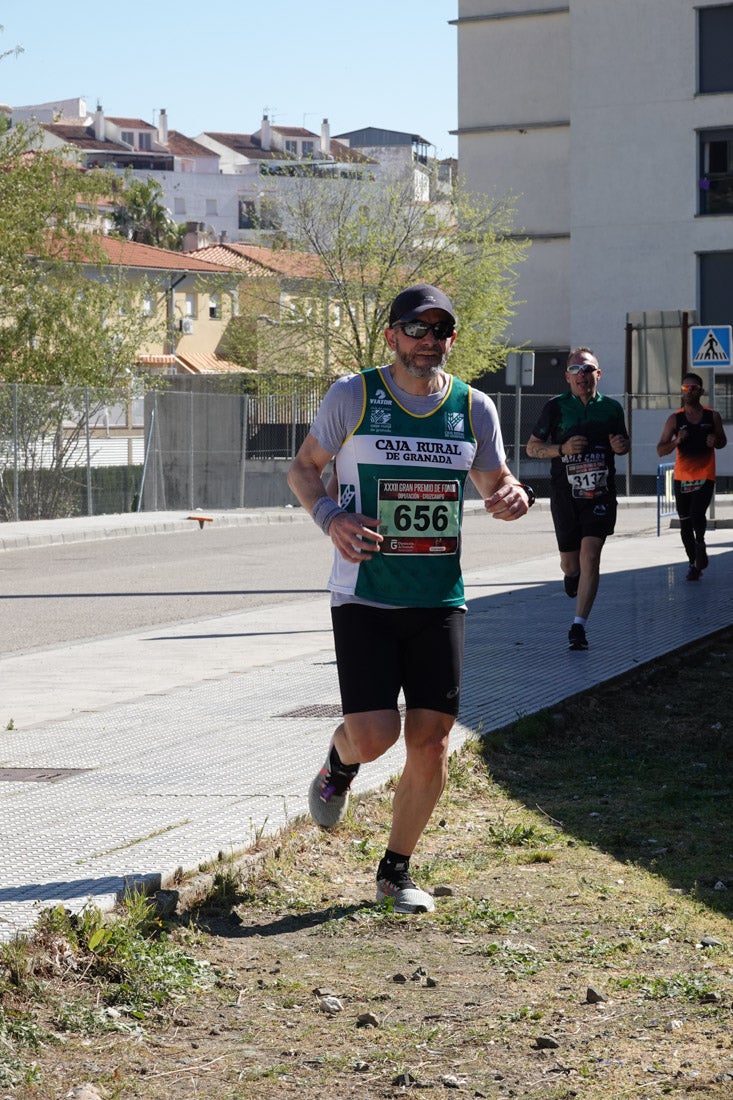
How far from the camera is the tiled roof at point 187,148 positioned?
145 meters

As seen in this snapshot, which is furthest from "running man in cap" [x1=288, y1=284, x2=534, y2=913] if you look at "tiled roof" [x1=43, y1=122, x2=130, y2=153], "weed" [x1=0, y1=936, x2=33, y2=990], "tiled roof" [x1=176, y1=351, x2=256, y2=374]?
"tiled roof" [x1=43, y1=122, x2=130, y2=153]

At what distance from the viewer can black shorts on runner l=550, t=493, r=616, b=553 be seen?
11.0m

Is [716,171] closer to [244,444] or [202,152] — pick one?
[244,444]

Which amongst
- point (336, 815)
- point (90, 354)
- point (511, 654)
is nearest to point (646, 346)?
point (90, 354)

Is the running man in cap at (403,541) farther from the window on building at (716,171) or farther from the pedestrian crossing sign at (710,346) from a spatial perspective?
the window on building at (716,171)

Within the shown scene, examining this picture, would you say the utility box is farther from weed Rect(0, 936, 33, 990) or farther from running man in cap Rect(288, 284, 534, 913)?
weed Rect(0, 936, 33, 990)

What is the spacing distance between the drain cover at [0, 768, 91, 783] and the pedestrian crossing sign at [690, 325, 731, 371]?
805 inches

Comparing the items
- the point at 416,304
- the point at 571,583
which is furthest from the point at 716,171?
the point at 416,304

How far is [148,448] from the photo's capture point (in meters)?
32.7

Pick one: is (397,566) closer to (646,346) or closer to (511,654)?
(511,654)

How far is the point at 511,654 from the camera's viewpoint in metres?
10.5

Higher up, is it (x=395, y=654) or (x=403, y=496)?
(x=403, y=496)

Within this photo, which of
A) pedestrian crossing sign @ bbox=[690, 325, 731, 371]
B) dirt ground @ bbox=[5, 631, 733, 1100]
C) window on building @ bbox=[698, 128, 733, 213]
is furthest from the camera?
window on building @ bbox=[698, 128, 733, 213]

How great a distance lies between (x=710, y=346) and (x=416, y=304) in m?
→ 22.0
